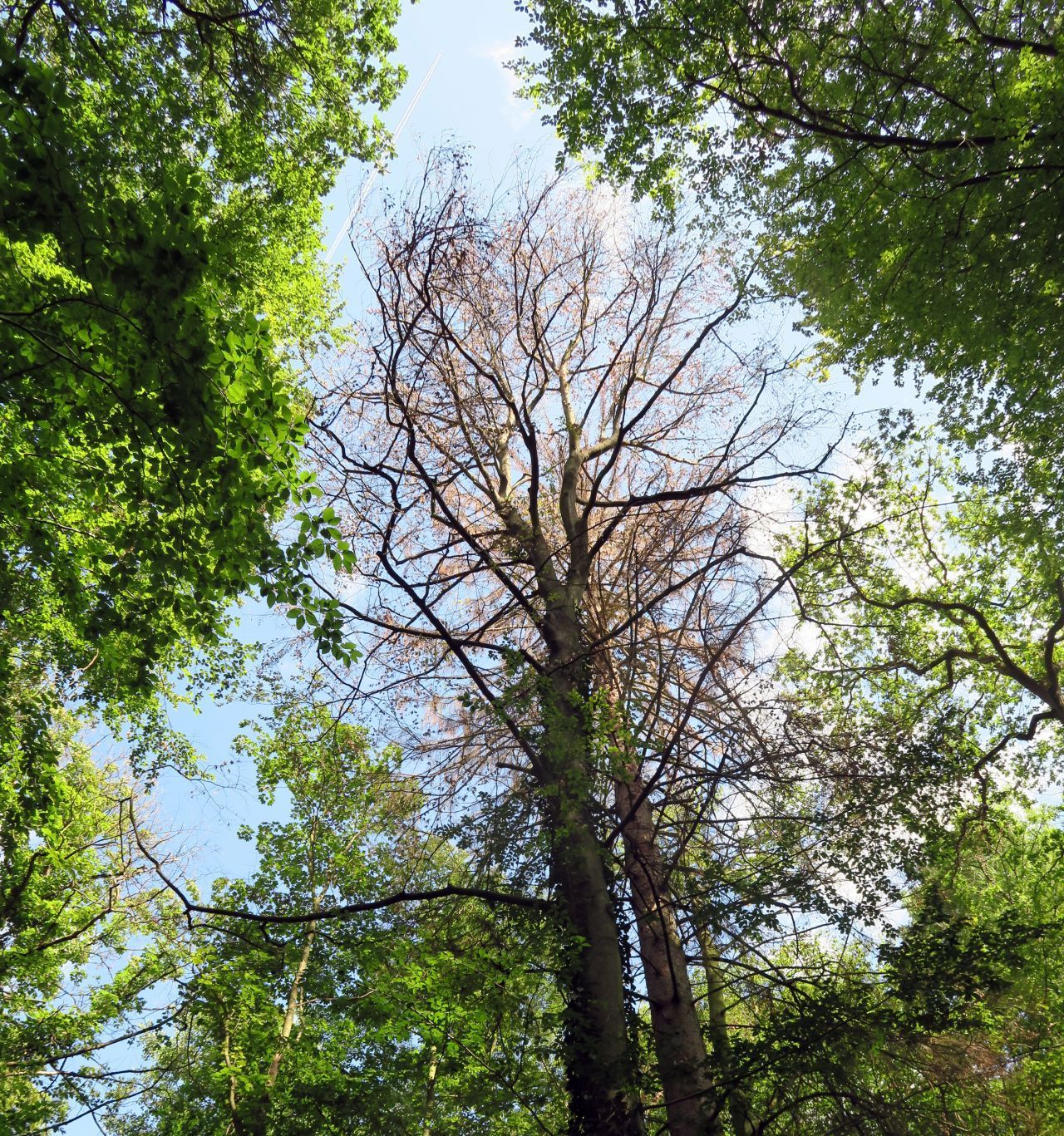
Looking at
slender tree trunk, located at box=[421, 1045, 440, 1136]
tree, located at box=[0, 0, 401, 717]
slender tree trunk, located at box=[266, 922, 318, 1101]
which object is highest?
tree, located at box=[0, 0, 401, 717]

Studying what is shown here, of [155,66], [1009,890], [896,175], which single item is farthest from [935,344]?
[1009,890]

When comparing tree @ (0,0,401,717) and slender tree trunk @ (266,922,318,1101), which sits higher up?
tree @ (0,0,401,717)

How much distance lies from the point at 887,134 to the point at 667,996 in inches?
342

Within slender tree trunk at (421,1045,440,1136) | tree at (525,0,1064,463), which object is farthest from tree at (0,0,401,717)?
slender tree trunk at (421,1045,440,1136)

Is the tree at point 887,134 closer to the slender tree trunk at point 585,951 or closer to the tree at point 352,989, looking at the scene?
the slender tree trunk at point 585,951

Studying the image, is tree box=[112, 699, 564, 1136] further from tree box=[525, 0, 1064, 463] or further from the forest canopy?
tree box=[525, 0, 1064, 463]

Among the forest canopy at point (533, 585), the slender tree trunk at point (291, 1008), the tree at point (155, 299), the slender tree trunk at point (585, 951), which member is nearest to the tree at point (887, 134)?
the forest canopy at point (533, 585)

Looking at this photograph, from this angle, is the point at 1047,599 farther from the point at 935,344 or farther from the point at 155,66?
the point at 155,66

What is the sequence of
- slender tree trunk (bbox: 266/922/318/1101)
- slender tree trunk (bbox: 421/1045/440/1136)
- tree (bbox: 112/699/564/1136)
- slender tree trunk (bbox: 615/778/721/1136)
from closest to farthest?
slender tree trunk (bbox: 615/778/721/1136) < tree (bbox: 112/699/564/1136) < slender tree trunk (bbox: 266/922/318/1101) < slender tree trunk (bbox: 421/1045/440/1136)

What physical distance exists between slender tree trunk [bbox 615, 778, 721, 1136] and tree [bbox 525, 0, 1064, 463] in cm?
617

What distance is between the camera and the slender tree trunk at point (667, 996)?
493 centimetres

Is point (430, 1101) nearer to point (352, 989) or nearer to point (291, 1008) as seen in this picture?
point (291, 1008)

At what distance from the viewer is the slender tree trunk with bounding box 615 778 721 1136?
4.93 m

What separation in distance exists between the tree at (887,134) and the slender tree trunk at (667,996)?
6.17m
